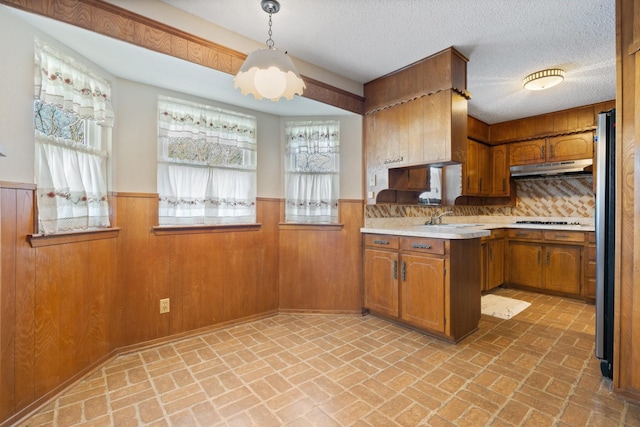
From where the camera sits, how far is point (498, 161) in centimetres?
449

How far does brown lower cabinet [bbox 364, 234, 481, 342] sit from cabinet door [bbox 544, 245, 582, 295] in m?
1.84

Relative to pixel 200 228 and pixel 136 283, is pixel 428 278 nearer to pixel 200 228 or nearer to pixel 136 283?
pixel 200 228

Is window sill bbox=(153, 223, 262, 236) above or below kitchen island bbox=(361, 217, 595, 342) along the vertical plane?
above

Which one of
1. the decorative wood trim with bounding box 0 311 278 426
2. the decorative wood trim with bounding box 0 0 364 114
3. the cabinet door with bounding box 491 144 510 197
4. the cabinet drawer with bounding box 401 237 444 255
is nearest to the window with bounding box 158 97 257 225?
the decorative wood trim with bounding box 0 0 364 114

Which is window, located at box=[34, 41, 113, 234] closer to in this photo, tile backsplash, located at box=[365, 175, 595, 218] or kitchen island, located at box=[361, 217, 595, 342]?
kitchen island, located at box=[361, 217, 595, 342]

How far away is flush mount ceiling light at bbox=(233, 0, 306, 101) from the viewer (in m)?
1.61

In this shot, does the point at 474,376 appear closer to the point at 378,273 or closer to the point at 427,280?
the point at 427,280

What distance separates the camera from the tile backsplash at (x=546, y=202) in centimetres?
405

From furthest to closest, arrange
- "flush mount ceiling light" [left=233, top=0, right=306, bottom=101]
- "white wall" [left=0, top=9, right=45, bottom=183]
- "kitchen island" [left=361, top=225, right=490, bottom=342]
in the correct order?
"kitchen island" [left=361, top=225, right=490, bottom=342] → "flush mount ceiling light" [left=233, top=0, right=306, bottom=101] → "white wall" [left=0, top=9, right=45, bottom=183]

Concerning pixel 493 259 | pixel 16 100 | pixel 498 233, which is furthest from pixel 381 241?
pixel 16 100

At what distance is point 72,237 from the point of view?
1.87 metres

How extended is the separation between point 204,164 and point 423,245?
6.94 feet

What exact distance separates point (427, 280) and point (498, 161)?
3031 mm

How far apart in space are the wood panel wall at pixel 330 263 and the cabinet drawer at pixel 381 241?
0.10m
